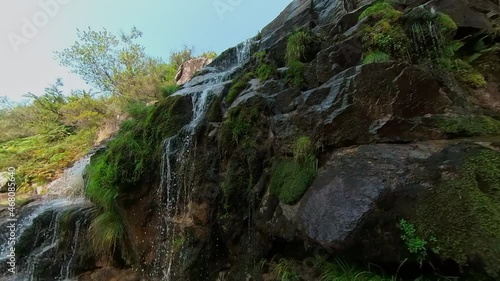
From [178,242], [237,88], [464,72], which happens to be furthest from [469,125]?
[178,242]

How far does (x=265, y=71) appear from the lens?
19.8ft

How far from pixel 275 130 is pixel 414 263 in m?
2.34

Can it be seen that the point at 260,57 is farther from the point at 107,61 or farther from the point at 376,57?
the point at 107,61

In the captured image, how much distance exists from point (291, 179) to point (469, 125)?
196cm

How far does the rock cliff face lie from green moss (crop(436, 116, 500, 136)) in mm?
15

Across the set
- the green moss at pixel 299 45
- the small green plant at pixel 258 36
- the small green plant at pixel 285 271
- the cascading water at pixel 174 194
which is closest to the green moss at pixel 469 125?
the small green plant at pixel 285 271

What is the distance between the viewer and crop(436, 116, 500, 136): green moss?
10.3ft

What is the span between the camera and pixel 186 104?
6352 millimetres

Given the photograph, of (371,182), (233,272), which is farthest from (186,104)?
(371,182)

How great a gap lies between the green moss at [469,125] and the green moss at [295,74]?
2.22m

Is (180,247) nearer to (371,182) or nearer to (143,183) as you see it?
(143,183)

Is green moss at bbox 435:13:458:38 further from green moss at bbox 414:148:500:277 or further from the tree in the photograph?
the tree

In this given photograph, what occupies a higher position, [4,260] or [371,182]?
[4,260]

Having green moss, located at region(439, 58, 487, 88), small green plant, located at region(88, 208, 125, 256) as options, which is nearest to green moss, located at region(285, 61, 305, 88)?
green moss, located at region(439, 58, 487, 88)
